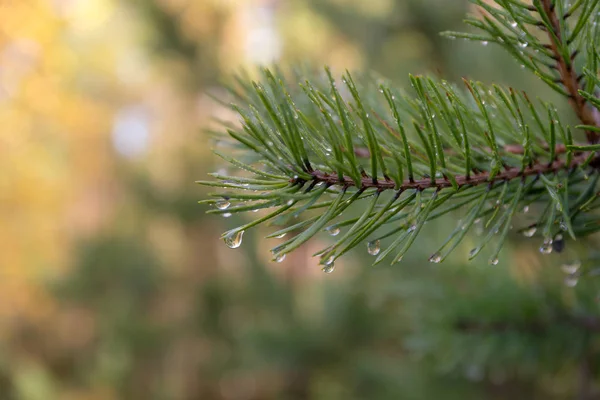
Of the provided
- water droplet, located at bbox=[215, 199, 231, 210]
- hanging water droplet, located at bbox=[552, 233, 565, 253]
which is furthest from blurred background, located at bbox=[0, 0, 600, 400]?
water droplet, located at bbox=[215, 199, 231, 210]

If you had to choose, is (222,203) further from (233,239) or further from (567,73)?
(567,73)

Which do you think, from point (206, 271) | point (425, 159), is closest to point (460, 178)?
point (425, 159)

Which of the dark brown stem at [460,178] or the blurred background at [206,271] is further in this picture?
the blurred background at [206,271]

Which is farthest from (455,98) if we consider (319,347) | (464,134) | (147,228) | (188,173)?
(147,228)

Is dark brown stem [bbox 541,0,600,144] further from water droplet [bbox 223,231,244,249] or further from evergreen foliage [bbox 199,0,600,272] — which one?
water droplet [bbox 223,231,244,249]

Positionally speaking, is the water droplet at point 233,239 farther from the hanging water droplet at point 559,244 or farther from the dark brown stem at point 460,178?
the hanging water droplet at point 559,244

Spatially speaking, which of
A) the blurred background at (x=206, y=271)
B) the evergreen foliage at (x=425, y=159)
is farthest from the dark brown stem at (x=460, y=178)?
the blurred background at (x=206, y=271)
